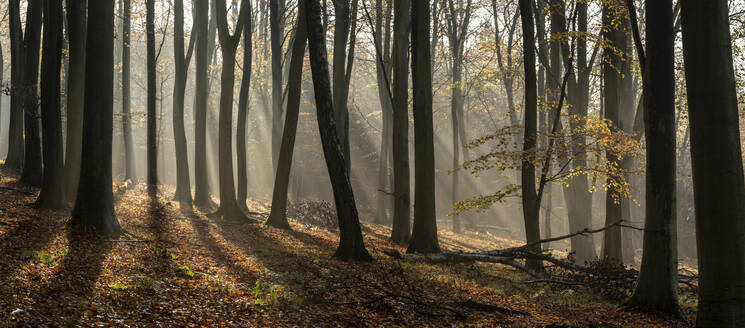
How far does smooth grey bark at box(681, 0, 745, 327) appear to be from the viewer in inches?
213

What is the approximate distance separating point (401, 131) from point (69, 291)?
908 centimetres

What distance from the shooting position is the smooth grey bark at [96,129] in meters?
9.12

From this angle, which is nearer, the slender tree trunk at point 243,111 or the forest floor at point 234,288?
the forest floor at point 234,288

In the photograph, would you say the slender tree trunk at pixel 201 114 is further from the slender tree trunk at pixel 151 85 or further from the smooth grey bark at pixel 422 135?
the smooth grey bark at pixel 422 135

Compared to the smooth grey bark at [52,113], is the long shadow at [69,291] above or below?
below

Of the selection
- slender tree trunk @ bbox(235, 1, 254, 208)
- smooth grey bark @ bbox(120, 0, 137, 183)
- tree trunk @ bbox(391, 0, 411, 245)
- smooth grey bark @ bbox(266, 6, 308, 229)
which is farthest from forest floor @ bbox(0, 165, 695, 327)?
smooth grey bark @ bbox(120, 0, 137, 183)

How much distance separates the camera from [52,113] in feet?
36.3

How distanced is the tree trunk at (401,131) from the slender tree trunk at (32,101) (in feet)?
31.3

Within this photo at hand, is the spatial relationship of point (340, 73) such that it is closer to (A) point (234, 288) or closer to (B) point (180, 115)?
(B) point (180, 115)

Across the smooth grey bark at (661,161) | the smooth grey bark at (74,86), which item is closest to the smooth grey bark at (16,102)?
the smooth grey bark at (74,86)

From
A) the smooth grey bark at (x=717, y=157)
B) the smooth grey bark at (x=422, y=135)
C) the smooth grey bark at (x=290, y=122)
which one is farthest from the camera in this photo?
the smooth grey bark at (x=290, y=122)

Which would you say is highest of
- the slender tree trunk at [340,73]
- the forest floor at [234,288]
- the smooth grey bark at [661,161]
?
the slender tree trunk at [340,73]

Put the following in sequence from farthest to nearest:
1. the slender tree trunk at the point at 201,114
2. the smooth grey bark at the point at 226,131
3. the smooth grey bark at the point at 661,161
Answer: the slender tree trunk at the point at 201,114, the smooth grey bark at the point at 226,131, the smooth grey bark at the point at 661,161

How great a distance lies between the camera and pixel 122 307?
217 inches
